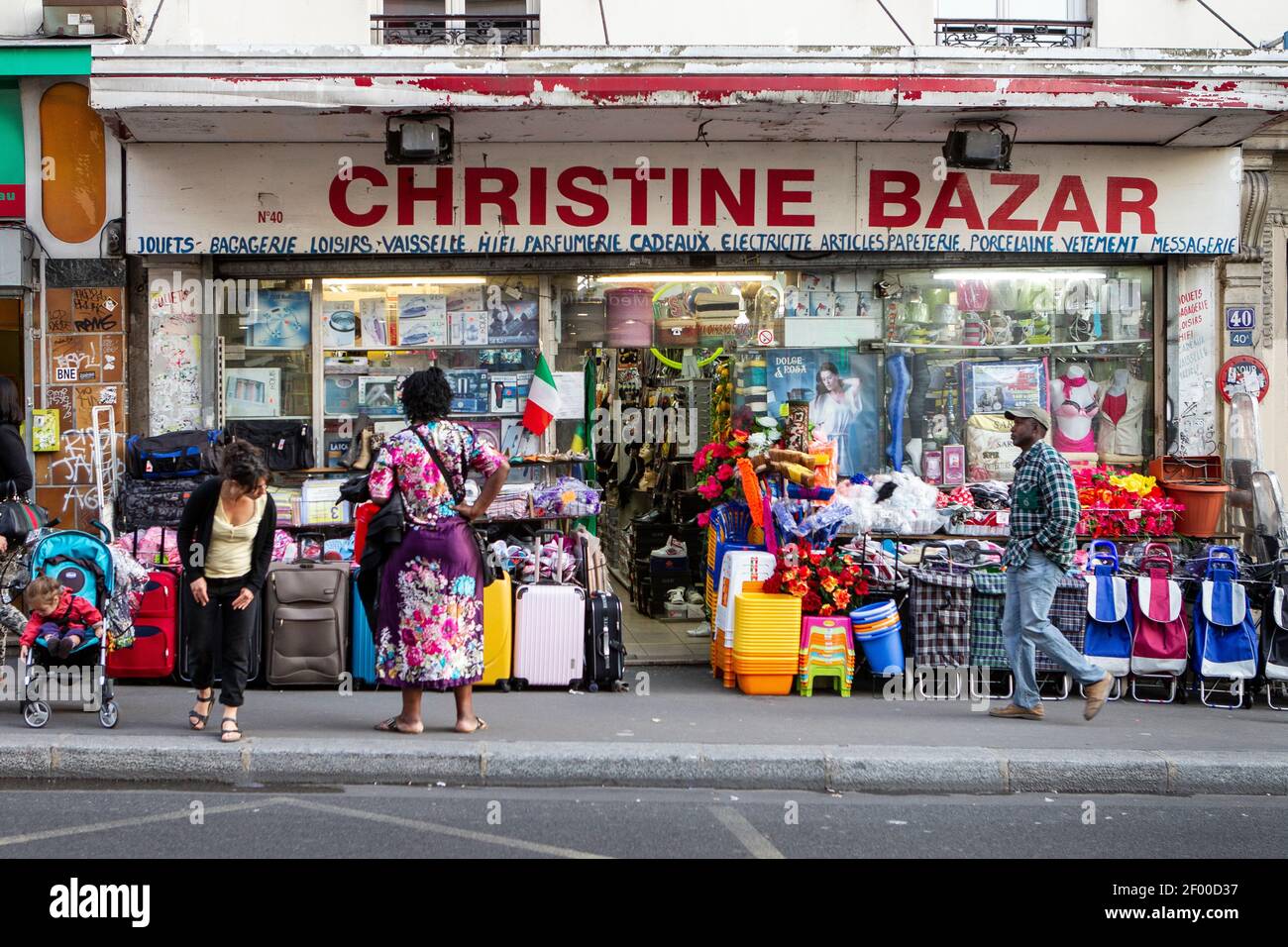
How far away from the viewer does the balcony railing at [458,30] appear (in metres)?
10.0

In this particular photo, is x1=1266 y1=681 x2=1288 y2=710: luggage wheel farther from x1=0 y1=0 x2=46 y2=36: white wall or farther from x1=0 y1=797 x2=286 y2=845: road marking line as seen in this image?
x1=0 y1=0 x2=46 y2=36: white wall

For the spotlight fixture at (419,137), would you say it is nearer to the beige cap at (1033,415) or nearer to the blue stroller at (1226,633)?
the beige cap at (1033,415)

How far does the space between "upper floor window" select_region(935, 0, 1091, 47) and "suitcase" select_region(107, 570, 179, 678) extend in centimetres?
723

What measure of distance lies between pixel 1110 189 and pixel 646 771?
6.61 meters

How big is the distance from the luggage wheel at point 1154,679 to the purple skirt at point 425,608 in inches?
188

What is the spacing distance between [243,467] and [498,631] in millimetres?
2279

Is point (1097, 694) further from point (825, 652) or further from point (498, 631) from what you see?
point (498, 631)

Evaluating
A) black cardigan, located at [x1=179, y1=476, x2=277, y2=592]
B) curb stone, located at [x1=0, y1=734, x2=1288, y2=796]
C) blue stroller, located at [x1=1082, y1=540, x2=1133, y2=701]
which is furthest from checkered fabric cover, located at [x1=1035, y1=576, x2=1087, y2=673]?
black cardigan, located at [x1=179, y1=476, x2=277, y2=592]

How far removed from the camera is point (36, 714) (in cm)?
703

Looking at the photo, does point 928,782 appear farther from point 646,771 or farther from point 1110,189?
point 1110,189

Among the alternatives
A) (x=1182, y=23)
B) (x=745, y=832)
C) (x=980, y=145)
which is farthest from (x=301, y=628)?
(x=1182, y=23)
